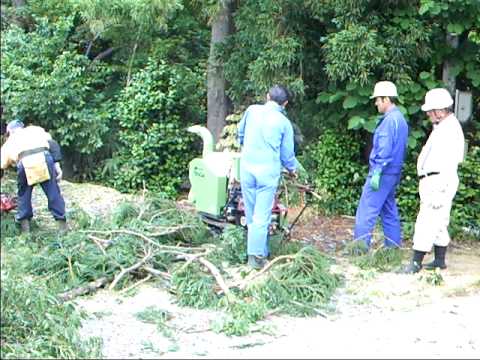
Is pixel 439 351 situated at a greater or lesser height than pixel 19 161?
lesser

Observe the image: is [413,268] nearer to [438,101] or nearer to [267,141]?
[438,101]

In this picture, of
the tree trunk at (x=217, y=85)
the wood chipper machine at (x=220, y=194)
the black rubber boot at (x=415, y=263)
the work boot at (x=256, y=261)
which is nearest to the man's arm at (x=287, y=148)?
the wood chipper machine at (x=220, y=194)

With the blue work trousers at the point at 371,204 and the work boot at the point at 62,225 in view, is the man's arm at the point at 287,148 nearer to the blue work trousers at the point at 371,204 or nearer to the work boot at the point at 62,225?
the blue work trousers at the point at 371,204

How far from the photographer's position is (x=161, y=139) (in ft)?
38.8

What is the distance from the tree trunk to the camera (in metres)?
12.0

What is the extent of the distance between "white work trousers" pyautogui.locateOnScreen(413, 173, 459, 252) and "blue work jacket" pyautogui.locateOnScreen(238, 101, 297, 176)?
136cm

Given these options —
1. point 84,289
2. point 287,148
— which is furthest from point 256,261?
point 84,289

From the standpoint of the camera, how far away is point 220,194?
8.23 metres

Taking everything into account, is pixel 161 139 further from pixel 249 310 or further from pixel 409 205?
pixel 249 310

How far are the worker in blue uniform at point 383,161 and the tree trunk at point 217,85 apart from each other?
13.9ft

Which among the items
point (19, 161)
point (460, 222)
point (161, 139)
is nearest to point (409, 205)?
point (460, 222)

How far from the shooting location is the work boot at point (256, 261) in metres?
7.32

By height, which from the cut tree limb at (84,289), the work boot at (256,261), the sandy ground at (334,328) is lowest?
the sandy ground at (334,328)

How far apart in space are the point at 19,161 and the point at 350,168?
5.40m
